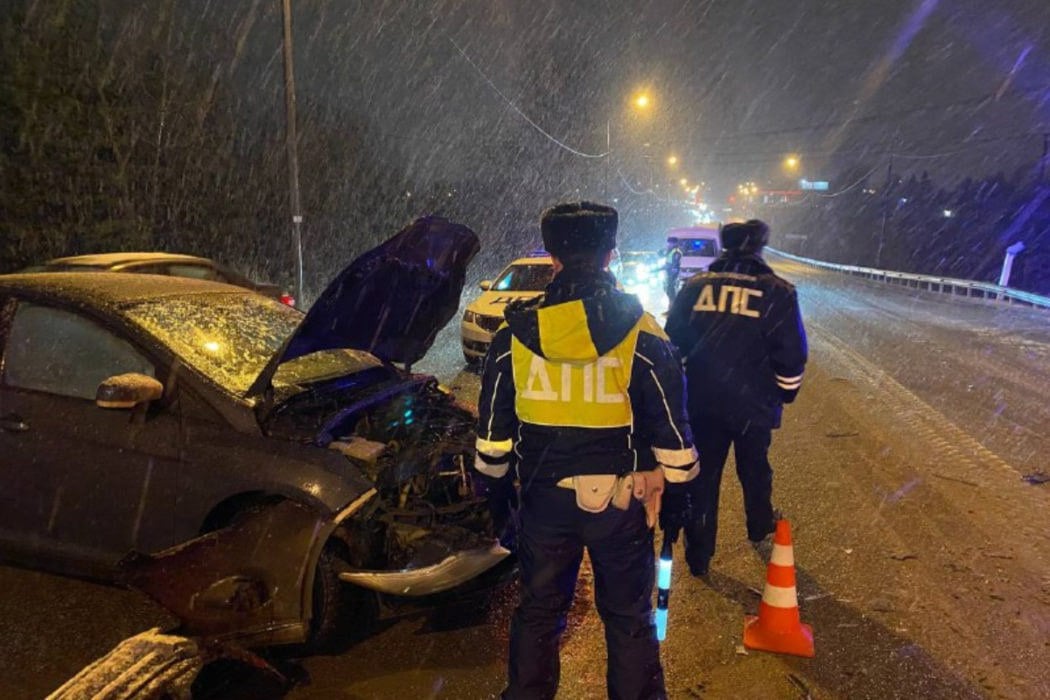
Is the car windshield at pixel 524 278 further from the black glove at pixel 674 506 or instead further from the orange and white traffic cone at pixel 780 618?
the black glove at pixel 674 506

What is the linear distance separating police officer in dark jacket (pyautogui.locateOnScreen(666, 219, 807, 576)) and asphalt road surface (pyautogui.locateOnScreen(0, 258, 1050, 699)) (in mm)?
572

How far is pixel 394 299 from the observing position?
3814mm

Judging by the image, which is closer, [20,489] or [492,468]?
[492,468]

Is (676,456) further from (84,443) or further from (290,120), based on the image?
(290,120)

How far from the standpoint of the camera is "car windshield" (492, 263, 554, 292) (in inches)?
439

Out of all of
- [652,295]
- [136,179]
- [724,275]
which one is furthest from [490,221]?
[724,275]

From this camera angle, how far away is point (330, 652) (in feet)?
10.7

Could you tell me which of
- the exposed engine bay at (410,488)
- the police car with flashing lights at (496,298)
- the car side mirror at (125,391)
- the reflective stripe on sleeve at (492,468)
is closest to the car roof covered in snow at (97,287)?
the car side mirror at (125,391)

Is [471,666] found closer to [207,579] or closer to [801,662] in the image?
[207,579]

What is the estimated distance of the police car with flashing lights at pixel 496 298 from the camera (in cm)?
974

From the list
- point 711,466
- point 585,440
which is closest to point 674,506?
point 585,440

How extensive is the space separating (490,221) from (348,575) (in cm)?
3039

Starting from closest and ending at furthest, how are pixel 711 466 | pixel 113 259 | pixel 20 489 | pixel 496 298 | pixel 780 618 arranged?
pixel 780 618
pixel 20 489
pixel 711 466
pixel 113 259
pixel 496 298

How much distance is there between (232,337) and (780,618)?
119 inches
